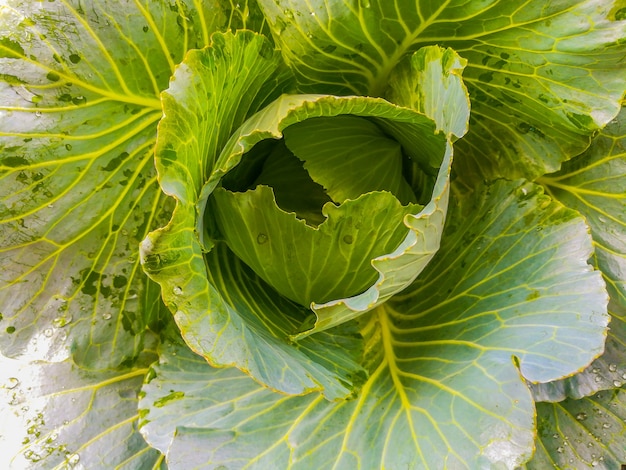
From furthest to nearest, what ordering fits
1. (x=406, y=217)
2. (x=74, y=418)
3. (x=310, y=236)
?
(x=74, y=418) < (x=310, y=236) < (x=406, y=217)

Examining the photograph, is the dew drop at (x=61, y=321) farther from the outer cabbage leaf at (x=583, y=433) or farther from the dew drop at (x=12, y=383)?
the outer cabbage leaf at (x=583, y=433)

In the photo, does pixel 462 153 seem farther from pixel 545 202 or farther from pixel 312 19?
pixel 312 19

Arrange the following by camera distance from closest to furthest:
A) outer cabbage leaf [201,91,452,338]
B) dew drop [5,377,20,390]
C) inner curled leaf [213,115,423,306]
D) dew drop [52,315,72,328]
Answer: outer cabbage leaf [201,91,452,338]
inner curled leaf [213,115,423,306]
dew drop [52,315,72,328]
dew drop [5,377,20,390]

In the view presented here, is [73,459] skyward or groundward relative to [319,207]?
groundward

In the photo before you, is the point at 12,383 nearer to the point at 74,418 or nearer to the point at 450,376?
the point at 74,418

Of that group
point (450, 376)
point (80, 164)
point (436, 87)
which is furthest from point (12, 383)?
point (436, 87)

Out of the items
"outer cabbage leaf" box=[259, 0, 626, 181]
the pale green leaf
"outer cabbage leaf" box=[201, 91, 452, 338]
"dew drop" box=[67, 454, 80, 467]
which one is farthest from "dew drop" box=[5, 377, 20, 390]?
the pale green leaf

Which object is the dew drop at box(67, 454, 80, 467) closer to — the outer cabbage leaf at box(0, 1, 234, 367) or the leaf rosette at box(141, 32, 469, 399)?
the outer cabbage leaf at box(0, 1, 234, 367)
